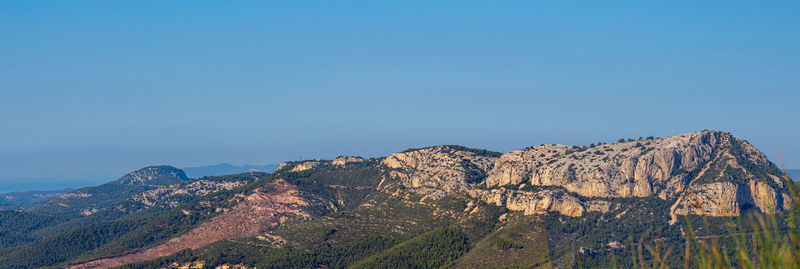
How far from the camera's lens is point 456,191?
152125 mm

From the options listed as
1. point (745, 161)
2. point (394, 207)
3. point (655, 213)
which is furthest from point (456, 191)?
point (745, 161)

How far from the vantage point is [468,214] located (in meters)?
136

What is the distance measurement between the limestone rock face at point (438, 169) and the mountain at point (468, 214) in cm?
44

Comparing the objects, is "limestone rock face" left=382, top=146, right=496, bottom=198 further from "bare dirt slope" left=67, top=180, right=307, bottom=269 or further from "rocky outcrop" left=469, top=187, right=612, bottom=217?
"bare dirt slope" left=67, top=180, right=307, bottom=269

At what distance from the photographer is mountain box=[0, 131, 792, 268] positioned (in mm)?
109938

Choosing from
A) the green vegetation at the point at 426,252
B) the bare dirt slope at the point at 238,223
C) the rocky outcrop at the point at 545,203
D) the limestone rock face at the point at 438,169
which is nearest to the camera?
the green vegetation at the point at 426,252

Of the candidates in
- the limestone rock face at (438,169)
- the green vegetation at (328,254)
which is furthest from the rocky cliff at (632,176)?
the green vegetation at (328,254)

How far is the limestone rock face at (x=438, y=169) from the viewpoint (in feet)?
512

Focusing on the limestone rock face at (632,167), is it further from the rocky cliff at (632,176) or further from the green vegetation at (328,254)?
the green vegetation at (328,254)

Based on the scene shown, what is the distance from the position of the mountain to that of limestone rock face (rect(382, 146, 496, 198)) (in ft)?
1.46

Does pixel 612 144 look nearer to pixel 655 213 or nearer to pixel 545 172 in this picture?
pixel 545 172

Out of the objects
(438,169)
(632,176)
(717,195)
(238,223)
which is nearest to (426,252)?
(632,176)

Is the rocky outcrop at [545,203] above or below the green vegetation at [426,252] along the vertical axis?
above

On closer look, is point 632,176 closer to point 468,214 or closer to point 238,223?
point 468,214
